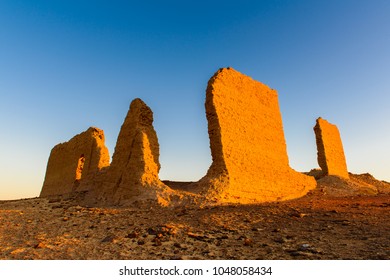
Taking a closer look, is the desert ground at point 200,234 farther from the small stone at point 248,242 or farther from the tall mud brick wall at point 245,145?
the tall mud brick wall at point 245,145

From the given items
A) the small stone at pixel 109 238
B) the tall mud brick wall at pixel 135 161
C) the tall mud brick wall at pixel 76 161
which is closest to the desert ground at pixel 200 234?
the small stone at pixel 109 238

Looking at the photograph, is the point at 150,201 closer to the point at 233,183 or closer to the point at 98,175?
the point at 233,183

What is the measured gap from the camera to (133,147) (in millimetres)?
10867

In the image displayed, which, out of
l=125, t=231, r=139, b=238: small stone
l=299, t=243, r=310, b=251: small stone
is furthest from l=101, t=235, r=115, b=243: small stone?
l=299, t=243, r=310, b=251: small stone

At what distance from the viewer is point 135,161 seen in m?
10.5

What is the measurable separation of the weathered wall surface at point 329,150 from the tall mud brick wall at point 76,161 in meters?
13.5

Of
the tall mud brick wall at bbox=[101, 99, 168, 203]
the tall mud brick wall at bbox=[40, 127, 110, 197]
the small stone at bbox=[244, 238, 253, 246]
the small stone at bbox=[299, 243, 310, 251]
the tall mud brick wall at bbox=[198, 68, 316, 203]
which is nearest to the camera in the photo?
the small stone at bbox=[299, 243, 310, 251]

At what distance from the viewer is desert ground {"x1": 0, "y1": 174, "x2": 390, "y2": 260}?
4738mm

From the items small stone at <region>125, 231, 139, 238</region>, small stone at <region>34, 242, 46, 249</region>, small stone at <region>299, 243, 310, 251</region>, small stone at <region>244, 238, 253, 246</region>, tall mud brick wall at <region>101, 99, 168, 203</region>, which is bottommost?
small stone at <region>34, 242, 46, 249</region>

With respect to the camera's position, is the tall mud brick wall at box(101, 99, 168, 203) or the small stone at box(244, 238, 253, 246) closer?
the small stone at box(244, 238, 253, 246)

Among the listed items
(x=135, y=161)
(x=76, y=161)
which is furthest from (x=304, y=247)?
(x=76, y=161)

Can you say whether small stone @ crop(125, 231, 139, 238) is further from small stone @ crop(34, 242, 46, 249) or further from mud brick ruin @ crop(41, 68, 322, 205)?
mud brick ruin @ crop(41, 68, 322, 205)

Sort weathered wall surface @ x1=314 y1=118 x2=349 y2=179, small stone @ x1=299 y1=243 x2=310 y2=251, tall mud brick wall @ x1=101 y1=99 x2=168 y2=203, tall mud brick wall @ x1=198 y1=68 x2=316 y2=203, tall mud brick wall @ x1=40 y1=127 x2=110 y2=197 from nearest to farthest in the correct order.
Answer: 1. small stone @ x1=299 y1=243 x2=310 y2=251
2. tall mud brick wall @ x1=101 y1=99 x2=168 y2=203
3. tall mud brick wall @ x1=198 y1=68 x2=316 y2=203
4. tall mud brick wall @ x1=40 y1=127 x2=110 y2=197
5. weathered wall surface @ x1=314 y1=118 x2=349 y2=179

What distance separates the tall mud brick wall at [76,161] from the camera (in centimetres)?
1398
